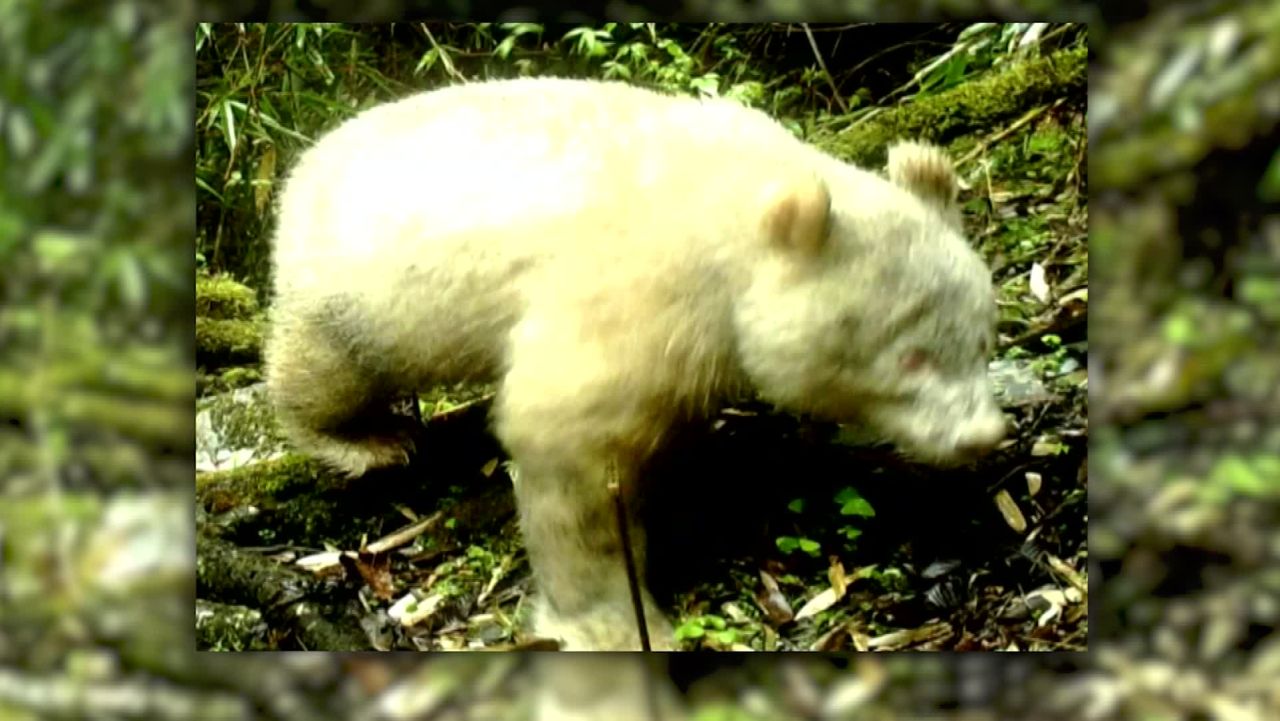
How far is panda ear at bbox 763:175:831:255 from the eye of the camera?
4.07 feet

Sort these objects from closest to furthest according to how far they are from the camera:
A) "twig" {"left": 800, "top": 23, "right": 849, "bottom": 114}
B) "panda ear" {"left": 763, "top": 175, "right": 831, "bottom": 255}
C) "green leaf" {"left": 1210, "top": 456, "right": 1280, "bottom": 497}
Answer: "panda ear" {"left": 763, "top": 175, "right": 831, "bottom": 255} < "twig" {"left": 800, "top": 23, "right": 849, "bottom": 114} < "green leaf" {"left": 1210, "top": 456, "right": 1280, "bottom": 497}

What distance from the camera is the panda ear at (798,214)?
4.07 ft

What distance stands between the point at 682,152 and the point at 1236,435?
744 mm

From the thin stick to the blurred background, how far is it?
0.09 m

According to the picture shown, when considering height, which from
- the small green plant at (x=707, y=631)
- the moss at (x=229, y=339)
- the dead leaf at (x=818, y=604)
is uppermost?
the moss at (x=229, y=339)

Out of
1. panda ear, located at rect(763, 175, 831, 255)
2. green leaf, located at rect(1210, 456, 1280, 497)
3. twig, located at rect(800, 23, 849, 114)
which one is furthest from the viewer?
green leaf, located at rect(1210, 456, 1280, 497)

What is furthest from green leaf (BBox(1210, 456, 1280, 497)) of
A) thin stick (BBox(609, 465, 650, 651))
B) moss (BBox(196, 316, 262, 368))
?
moss (BBox(196, 316, 262, 368))

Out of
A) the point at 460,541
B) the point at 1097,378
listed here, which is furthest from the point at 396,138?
the point at 1097,378

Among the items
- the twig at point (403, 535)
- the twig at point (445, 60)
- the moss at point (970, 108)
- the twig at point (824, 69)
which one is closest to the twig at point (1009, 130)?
the moss at point (970, 108)

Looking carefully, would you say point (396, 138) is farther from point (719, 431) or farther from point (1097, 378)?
point (1097, 378)

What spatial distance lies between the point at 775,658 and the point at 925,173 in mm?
576

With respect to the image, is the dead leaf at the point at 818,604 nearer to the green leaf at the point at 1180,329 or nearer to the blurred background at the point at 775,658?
the blurred background at the point at 775,658

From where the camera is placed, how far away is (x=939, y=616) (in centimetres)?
139

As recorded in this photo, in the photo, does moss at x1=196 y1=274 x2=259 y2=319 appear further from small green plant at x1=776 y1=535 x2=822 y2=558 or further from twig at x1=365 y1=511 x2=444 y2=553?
small green plant at x1=776 y1=535 x2=822 y2=558
